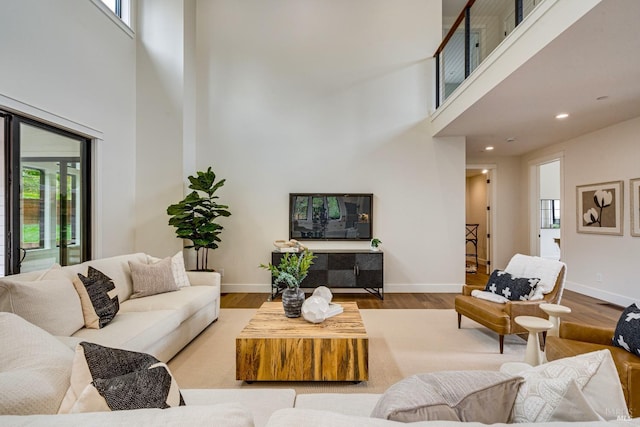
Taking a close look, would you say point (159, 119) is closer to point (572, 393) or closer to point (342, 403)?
point (342, 403)

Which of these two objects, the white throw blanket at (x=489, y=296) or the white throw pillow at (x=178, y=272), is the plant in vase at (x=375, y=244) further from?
the white throw pillow at (x=178, y=272)

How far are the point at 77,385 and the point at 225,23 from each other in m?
5.78

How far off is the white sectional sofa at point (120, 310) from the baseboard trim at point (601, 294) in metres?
5.47

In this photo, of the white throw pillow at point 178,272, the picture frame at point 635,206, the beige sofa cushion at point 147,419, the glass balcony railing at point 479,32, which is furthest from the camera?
the glass balcony railing at point 479,32

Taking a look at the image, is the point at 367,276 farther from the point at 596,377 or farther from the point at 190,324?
the point at 596,377

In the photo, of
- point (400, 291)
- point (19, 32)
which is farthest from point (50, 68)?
point (400, 291)

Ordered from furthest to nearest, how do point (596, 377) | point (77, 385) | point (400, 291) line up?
point (400, 291)
point (77, 385)
point (596, 377)

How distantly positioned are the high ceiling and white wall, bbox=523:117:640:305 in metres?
0.21

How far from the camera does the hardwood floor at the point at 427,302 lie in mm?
3945

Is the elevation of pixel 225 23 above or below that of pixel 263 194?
above

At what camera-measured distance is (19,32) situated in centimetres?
305

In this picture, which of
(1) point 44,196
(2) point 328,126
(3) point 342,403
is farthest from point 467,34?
(1) point 44,196

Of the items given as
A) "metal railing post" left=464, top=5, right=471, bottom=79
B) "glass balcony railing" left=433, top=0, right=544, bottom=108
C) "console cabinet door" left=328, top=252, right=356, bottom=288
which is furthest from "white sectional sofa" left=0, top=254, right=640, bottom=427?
"glass balcony railing" left=433, top=0, right=544, bottom=108

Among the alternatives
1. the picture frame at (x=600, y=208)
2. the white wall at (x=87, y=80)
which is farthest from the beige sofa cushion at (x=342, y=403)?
the picture frame at (x=600, y=208)
